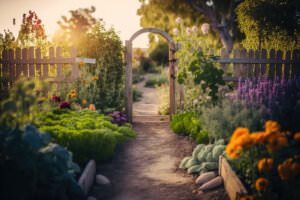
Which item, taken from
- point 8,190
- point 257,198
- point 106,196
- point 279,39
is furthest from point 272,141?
point 279,39

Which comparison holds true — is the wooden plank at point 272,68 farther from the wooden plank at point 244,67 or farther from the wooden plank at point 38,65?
the wooden plank at point 38,65

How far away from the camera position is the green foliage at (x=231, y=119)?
3.47m

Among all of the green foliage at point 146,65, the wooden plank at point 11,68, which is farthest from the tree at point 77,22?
the wooden plank at point 11,68

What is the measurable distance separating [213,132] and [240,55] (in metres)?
3.70

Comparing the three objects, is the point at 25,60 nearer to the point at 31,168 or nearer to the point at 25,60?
the point at 25,60

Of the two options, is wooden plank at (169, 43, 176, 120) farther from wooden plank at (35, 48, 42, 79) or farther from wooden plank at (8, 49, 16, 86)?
wooden plank at (8, 49, 16, 86)

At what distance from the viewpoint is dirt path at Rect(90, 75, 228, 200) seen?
3096mm

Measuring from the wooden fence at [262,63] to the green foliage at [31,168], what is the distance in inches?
220

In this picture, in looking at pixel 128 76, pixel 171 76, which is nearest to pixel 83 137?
pixel 128 76

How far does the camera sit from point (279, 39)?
7820 mm

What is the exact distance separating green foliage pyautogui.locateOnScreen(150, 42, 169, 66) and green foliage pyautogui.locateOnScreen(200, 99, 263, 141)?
20.1 metres

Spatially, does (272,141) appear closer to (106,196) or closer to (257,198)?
(257,198)

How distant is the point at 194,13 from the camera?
17.8 metres

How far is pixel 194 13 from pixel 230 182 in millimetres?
16916
